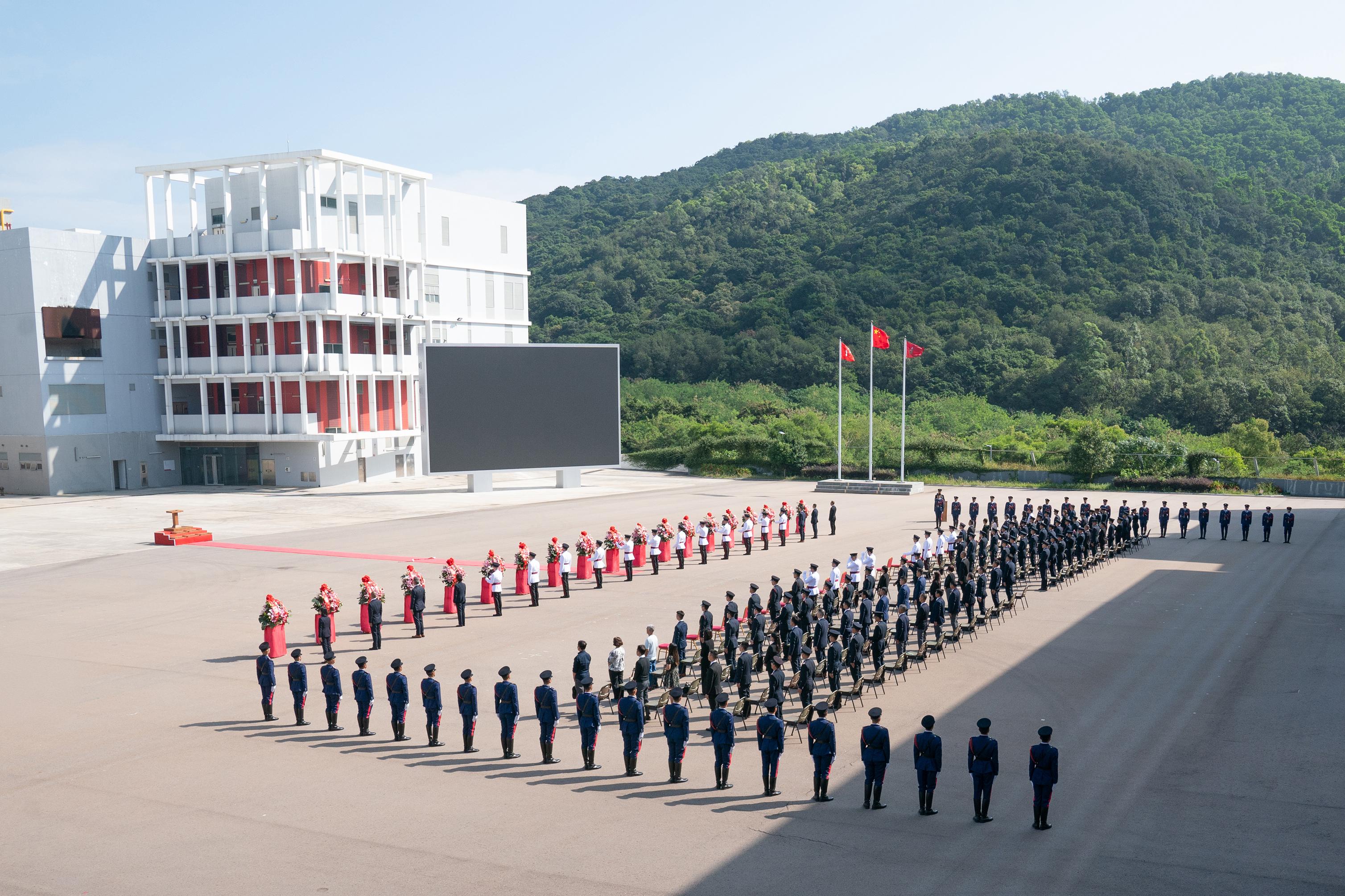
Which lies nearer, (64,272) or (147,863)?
(147,863)

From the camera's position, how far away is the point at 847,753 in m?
13.2

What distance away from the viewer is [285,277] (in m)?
48.8

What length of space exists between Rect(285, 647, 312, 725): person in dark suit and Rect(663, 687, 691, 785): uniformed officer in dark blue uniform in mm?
5243

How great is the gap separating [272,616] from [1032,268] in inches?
3171

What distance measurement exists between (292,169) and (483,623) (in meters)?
36.2

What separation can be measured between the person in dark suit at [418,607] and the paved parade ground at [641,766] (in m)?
0.54

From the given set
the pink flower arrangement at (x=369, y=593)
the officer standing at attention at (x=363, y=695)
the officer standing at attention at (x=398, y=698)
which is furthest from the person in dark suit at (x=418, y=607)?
the officer standing at attention at (x=398, y=698)

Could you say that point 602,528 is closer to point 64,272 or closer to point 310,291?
point 310,291

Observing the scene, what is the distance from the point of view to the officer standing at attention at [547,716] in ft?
41.4

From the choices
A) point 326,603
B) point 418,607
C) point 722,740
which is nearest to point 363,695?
point 326,603

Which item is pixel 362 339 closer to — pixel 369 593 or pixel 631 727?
pixel 369 593

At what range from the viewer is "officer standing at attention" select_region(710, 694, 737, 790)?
1171 cm

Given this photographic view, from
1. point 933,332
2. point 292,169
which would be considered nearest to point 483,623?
point 292,169

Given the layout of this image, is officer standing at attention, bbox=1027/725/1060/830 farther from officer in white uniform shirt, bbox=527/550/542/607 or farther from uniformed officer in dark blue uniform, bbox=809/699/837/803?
officer in white uniform shirt, bbox=527/550/542/607
